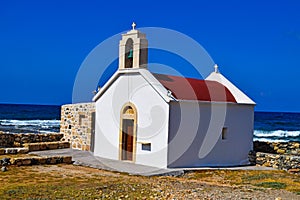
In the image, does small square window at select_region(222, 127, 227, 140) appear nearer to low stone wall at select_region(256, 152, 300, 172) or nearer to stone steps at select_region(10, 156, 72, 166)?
low stone wall at select_region(256, 152, 300, 172)

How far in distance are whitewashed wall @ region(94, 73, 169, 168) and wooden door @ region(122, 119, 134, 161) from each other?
0.32 meters

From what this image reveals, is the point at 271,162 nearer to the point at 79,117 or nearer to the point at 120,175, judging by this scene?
the point at 120,175

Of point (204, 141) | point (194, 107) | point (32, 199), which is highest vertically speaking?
point (194, 107)

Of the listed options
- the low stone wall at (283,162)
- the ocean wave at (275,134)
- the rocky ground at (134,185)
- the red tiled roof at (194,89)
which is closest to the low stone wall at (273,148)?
the low stone wall at (283,162)

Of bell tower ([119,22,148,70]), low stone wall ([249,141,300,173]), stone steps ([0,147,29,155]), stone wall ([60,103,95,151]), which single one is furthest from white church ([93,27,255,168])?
stone steps ([0,147,29,155])

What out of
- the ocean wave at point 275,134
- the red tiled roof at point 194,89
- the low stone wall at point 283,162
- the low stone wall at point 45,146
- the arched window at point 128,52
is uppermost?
the arched window at point 128,52

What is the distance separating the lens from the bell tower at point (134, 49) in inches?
666

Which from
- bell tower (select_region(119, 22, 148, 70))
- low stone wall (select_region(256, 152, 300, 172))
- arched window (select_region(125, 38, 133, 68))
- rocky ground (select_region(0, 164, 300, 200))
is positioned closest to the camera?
rocky ground (select_region(0, 164, 300, 200))

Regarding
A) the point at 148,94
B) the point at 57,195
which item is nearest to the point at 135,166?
the point at 148,94

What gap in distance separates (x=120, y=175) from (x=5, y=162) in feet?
13.9

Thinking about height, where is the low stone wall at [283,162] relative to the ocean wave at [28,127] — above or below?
below

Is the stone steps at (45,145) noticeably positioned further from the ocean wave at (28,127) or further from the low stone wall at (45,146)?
the ocean wave at (28,127)

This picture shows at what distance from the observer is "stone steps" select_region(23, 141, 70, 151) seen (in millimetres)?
19203

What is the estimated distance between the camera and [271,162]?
18.3 meters
